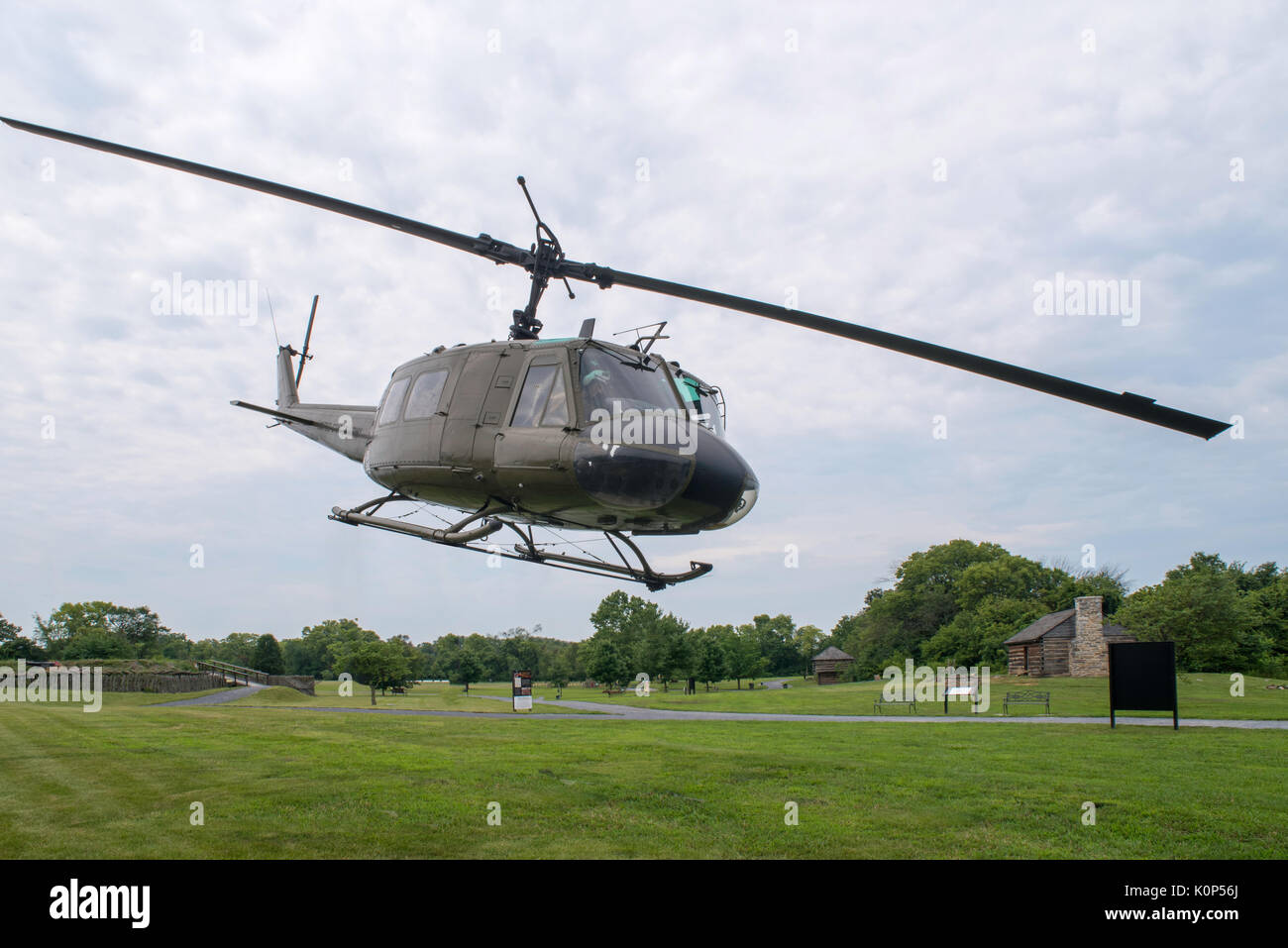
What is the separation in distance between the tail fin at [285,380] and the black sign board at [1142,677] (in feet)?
70.1

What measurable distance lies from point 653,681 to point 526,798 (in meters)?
68.6

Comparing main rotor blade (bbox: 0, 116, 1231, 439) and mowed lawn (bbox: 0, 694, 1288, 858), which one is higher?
main rotor blade (bbox: 0, 116, 1231, 439)

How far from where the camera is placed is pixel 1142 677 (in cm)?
2302

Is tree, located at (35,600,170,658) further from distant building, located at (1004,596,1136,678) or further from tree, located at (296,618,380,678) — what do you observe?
distant building, located at (1004,596,1136,678)

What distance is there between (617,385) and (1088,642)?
64643mm

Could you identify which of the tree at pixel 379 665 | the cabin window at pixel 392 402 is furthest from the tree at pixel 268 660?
the cabin window at pixel 392 402

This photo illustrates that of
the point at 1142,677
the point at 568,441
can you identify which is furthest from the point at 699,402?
the point at 1142,677

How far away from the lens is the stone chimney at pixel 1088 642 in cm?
6162

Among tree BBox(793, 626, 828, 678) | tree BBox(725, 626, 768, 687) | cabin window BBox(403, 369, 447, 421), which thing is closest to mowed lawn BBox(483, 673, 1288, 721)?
cabin window BBox(403, 369, 447, 421)

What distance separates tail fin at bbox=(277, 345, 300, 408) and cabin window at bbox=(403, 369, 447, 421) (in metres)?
6.00

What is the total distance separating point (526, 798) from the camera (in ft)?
43.2

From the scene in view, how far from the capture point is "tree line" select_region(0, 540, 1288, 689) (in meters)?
52.8

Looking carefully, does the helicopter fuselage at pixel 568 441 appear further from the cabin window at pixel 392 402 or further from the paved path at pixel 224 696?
the paved path at pixel 224 696
